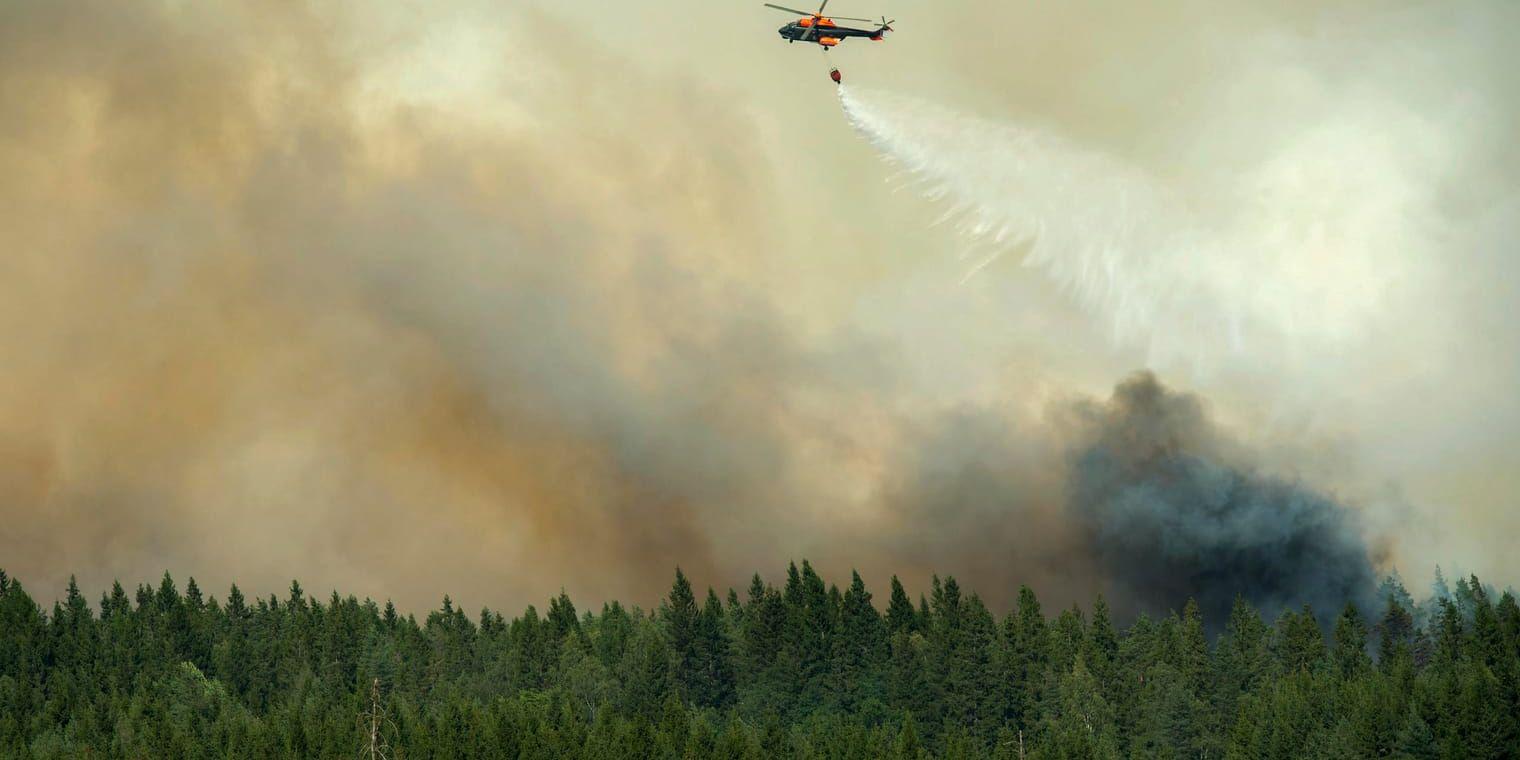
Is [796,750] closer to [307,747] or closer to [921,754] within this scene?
[921,754]

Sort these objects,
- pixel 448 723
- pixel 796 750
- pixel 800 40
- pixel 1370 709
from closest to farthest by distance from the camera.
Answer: pixel 800 40 < pixel 1370 709 < pixel 448 723 < pixel 796 750

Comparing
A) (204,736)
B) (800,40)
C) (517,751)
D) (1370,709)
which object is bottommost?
(1370,709)

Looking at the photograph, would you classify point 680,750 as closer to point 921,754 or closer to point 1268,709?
point 921,754

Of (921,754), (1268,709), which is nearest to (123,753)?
(921,754)

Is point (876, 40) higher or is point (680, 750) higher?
point (876, 40)

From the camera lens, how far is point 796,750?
188m

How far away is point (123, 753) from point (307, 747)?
2149 centimetres

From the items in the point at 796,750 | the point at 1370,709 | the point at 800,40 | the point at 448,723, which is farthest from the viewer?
the point at 796,750

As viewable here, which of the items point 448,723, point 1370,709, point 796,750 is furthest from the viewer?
point 796,750

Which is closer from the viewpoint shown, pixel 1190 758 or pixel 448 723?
pixel 448 723

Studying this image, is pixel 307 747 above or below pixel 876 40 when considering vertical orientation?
below

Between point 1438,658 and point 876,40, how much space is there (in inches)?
3726

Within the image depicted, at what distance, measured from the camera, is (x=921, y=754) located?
172375 millimetres

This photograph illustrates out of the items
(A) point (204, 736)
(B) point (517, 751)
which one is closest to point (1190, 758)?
(B) point (517, 751)
